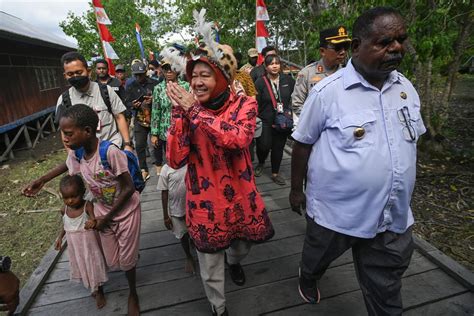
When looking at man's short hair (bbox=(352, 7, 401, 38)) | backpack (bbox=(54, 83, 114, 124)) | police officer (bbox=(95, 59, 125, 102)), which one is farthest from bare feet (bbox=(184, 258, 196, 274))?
police officer (bbox=(95, 59, 125, 102))

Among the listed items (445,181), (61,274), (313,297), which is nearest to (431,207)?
(445,181)

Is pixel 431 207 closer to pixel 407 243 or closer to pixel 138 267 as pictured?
pixel 407 243

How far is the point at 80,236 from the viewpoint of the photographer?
224 centimetres

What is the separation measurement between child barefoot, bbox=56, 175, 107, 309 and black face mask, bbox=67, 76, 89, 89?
103 cm

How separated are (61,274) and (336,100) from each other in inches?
114

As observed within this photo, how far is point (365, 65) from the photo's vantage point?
5.36ft

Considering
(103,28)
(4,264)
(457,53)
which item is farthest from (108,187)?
(457,53)

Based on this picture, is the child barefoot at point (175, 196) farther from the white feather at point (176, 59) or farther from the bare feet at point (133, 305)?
the white feather at point (176, 59)

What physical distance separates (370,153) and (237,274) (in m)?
1.58

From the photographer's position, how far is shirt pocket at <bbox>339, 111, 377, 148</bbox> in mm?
1647

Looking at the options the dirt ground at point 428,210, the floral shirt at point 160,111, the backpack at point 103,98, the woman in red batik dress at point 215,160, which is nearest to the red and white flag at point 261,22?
the floral shirt at point 160,111

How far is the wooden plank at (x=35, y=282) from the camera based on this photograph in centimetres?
240

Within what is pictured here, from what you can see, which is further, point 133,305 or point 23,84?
point 23,84

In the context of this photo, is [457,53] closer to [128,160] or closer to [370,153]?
[370,153]
